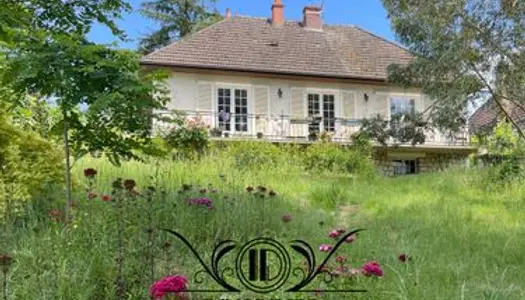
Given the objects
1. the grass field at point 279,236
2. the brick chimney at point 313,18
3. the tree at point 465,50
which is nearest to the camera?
the grass field at point 279,236

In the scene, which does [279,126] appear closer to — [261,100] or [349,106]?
[261,100]

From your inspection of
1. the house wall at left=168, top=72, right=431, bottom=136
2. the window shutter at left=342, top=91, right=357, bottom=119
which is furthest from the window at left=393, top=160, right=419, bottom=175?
the window shutter at left=342, top=91, right=357, bottom=119

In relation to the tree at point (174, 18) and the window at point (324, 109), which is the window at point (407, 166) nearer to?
the window at point (324, 109)

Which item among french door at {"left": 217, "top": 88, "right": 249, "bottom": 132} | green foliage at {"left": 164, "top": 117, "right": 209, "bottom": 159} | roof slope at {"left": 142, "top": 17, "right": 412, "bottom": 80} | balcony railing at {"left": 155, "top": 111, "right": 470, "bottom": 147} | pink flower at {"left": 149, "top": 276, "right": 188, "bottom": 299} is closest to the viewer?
pink flower at {"left": 149, "top": 276, "right": 188, "bottom": 299}

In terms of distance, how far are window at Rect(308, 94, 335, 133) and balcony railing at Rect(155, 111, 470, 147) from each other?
1.6 inches

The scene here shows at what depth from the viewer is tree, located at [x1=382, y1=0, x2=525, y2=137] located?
12812mm

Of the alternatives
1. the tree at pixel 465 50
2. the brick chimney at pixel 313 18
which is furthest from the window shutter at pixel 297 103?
the tree at pixel 465 50

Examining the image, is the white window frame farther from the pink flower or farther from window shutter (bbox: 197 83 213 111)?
the pink flower

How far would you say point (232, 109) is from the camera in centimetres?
2211

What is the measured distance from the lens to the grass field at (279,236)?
3.59m

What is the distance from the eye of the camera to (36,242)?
14.2 ft

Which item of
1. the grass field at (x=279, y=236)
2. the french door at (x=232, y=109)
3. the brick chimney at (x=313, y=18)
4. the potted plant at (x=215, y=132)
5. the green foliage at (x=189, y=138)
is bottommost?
the grass field at (x=279, y=236)

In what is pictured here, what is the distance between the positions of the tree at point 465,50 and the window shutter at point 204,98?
29.0ft

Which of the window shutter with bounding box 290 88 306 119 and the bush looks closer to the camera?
the bush
